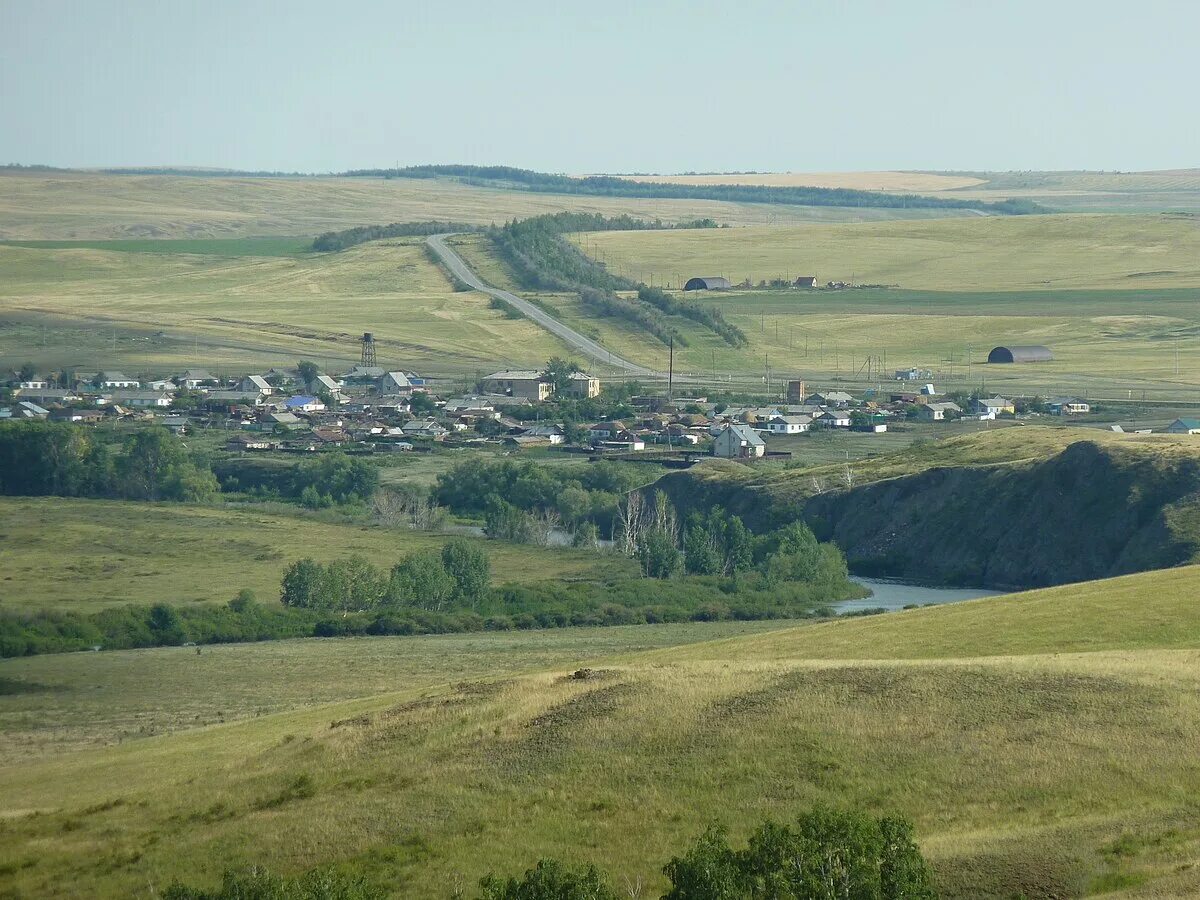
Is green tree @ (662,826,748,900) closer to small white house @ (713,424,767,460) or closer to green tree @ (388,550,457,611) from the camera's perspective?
green tree @ (388,550,457,611)

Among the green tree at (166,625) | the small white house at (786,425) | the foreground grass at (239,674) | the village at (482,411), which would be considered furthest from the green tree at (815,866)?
the small white house at (786,425)

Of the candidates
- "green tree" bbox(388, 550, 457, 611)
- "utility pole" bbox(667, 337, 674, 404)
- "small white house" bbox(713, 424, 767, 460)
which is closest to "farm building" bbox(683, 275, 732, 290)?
"utility pole" bbox(667, 337, 674, 404)

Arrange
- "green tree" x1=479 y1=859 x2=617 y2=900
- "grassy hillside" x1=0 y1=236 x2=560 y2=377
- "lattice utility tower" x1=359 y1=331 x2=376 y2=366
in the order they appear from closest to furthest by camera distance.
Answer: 1. "green tree" x1=479 y1=859 x2=617 y2=900
2. "lattice utility tower" x1=359 y1=331 x2=376 y2=366
3. "grassy hillside" x1=0 y1=236 x2=560 y2=377

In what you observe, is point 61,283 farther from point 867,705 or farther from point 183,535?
point 867,705

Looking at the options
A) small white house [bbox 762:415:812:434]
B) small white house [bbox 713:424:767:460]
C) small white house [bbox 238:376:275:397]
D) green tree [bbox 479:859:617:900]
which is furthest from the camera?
small white house [bbox 238:376:275:397]

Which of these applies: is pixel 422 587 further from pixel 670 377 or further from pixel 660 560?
pixel 670 377

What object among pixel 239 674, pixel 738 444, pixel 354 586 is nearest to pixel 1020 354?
pixel 738 444

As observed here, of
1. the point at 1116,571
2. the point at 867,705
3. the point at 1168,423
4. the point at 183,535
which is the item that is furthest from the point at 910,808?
the point at 1168,423
